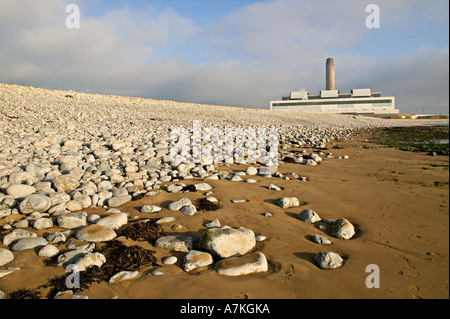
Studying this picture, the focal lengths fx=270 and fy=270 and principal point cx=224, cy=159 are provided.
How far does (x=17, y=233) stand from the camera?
3.33m

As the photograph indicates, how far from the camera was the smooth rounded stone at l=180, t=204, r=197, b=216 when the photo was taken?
4.17m

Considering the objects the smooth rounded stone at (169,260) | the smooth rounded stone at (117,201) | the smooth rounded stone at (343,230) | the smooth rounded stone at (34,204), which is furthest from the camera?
the smooth rounded stone at (117,201)

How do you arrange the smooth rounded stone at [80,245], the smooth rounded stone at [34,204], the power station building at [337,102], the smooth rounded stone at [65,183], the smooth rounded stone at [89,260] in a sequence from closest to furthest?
the smooth rounded stone at [89,260]
the smooth rounded stone at [80,245]
the smooth rounded stone at [34,204]
the smooth rounded stone at [65,183]
the power station building at [337,102]

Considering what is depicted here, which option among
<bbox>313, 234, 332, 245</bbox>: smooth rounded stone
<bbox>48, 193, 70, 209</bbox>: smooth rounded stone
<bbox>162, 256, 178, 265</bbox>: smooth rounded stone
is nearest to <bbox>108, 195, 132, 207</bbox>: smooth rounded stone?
<bbox>48, 193, 70, 209</bbox>: smooth rounded stone

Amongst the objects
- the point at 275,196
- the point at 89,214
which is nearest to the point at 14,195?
the point at 89,214

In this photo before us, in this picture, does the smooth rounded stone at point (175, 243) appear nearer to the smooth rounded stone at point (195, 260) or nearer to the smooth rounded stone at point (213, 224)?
the smooth rounded stone at point (195, 260)

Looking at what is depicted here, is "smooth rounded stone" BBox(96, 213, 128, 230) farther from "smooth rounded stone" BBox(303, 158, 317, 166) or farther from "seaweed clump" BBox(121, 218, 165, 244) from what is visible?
"smooth rounded stone" BBox(303, 158, 317, 166)

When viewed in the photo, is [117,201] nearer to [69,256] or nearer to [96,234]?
[96,234]

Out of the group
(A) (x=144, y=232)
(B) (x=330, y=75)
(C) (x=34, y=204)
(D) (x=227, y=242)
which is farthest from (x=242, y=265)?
(B) (x=330, y=75)

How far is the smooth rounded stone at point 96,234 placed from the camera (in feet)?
10.8

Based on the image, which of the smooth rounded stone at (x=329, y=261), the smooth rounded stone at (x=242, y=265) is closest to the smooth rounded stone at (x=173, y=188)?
the smooth rounded stone at (x=242, y=265)

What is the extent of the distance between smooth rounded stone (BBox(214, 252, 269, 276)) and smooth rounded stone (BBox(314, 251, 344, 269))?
513mm

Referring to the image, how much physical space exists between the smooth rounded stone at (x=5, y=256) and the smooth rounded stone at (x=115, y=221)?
99 cm
